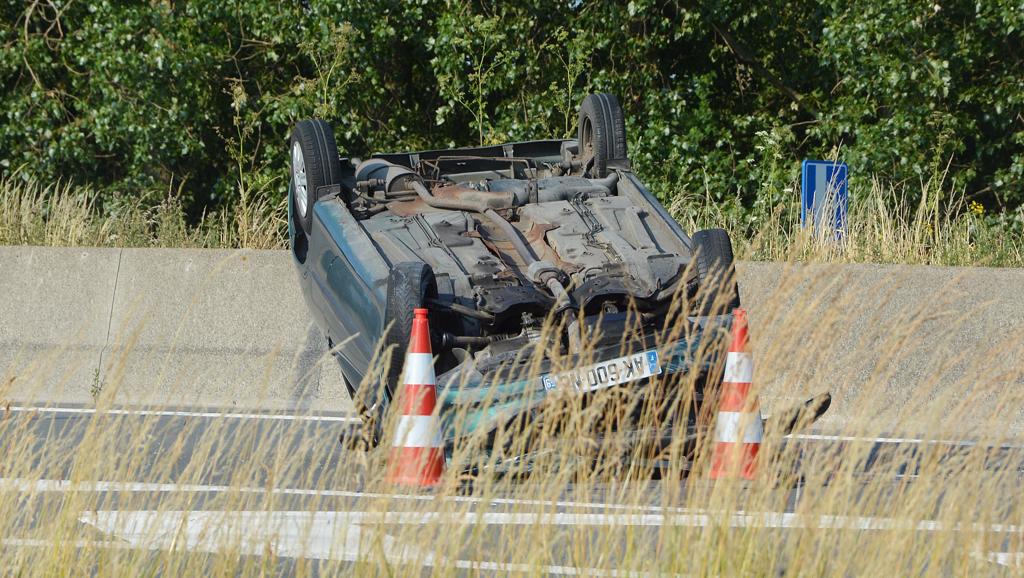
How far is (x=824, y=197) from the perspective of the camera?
34.4 ft

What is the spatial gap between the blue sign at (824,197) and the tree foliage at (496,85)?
3.13 meters

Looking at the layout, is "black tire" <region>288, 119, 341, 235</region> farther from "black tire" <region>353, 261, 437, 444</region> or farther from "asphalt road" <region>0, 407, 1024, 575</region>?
"asphalt road" <region>0, 407, 1024, 575</region>

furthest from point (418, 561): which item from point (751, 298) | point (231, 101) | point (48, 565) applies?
point (231, 101)

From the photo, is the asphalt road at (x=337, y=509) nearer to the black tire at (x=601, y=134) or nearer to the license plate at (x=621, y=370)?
the license plate at (x=621, y=370)

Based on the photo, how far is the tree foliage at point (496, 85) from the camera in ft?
45.8

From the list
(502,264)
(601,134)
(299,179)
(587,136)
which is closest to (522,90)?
(587,136)

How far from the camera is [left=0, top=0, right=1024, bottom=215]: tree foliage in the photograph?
1397 centimetres

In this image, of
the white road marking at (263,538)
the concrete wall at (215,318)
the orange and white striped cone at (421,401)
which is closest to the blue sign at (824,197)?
the concrete wall at (215,318)

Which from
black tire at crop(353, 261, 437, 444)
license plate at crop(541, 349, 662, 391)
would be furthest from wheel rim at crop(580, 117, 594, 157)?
license plate at crop(541, 349, 662, 391)

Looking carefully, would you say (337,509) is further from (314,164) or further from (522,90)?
(522,90)

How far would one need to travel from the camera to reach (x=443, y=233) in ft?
24.2

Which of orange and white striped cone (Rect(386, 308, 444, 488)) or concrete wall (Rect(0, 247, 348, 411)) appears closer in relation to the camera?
orange and white striped cone (Rect(386, 308, 444, 488))

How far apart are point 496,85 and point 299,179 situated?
6.69 meters

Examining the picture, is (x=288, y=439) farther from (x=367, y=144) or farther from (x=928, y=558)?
(x=367, y=144)
